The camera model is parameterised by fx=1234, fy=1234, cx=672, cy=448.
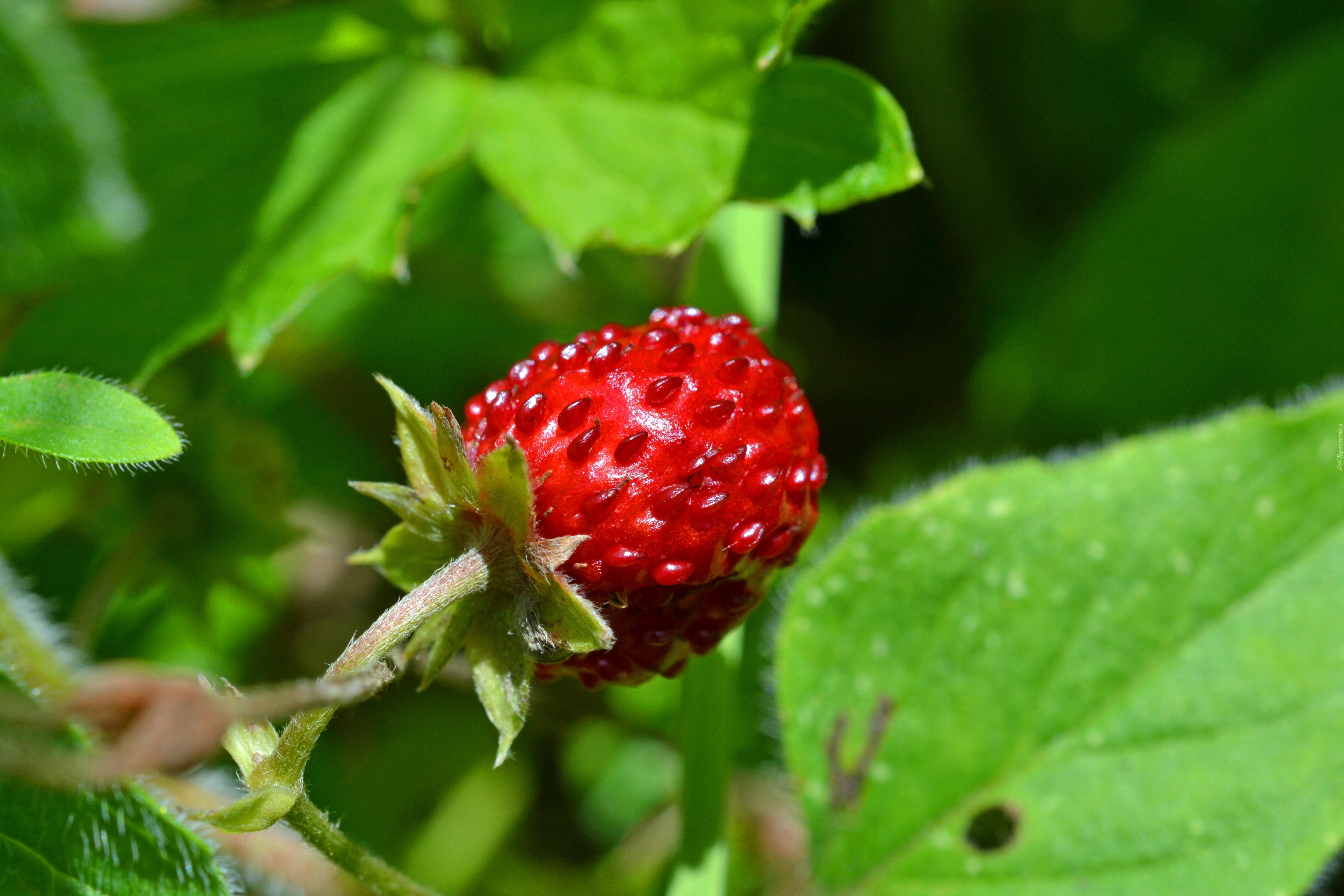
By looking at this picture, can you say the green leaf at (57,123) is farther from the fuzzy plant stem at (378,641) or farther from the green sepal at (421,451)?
the fuzzy plant stem at (378,641)

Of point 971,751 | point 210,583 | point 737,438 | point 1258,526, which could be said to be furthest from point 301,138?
point 1258,526

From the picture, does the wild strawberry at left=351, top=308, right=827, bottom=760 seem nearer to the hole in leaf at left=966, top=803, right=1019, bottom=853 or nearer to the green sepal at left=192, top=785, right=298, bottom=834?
the green sepal at left=192, top=785, right=298, bottom=834

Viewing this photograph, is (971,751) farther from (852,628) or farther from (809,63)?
(809,63)

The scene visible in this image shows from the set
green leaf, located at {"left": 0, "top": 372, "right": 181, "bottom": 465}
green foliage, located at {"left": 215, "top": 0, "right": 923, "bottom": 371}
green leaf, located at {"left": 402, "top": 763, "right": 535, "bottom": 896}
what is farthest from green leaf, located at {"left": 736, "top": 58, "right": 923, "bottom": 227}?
green leaf, located at {"left": 402, "top": 763, "right": 535, "bottom": 896}

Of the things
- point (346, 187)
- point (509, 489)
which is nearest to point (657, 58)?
point (346, 187)

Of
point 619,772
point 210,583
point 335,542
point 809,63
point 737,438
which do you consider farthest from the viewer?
point 335,542
